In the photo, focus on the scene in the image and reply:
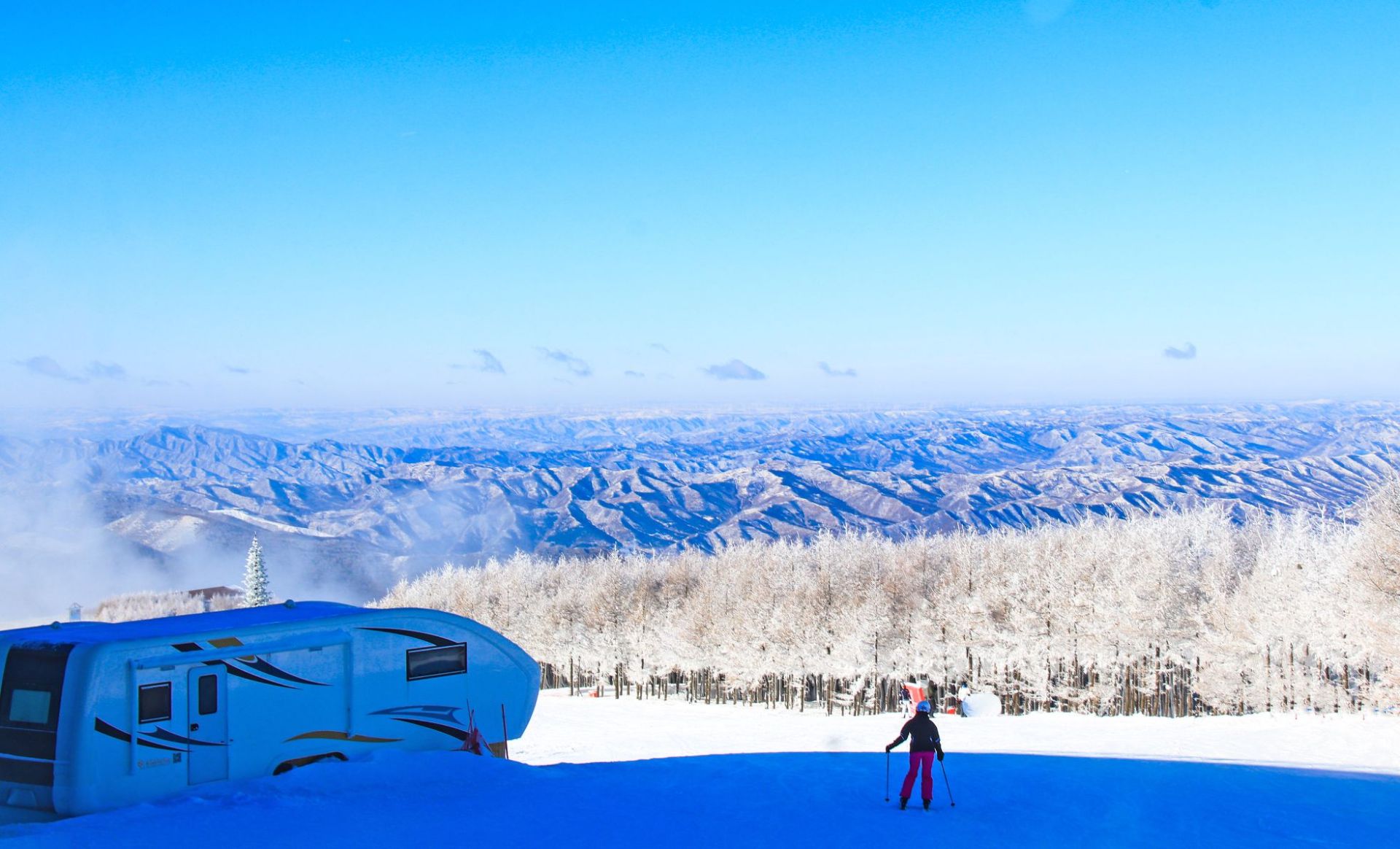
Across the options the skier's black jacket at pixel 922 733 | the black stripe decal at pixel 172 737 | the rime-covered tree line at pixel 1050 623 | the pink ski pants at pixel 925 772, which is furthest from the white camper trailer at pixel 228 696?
the rime-covered tree line at pixel 1050 623

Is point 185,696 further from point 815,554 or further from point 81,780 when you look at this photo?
point 815,554

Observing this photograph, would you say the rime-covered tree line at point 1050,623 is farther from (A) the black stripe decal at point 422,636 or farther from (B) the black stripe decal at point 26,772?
(B) the black stripe decal at point 26,772

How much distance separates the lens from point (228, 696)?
547 inches

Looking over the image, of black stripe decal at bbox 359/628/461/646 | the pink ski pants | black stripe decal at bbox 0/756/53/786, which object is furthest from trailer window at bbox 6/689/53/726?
the pink ski pants

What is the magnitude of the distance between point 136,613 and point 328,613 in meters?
116

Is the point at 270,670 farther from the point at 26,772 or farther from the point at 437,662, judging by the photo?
the point at 26,772

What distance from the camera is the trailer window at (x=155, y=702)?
1307 cm

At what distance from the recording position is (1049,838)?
12023 mm

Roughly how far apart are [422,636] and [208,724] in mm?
3641


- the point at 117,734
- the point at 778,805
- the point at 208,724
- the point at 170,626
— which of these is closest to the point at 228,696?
the point at 208,724

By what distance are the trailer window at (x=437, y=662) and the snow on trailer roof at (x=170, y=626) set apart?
4.29 feet

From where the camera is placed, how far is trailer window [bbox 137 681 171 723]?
13.1m

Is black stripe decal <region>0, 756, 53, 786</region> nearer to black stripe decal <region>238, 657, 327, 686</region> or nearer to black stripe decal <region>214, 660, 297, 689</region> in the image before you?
black stripe decal <region>214, 660, 297, 689</region>

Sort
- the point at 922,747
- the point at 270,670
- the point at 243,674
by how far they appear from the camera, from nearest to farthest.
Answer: the point at 922,747, the point at 243,674, the point at 270,670
